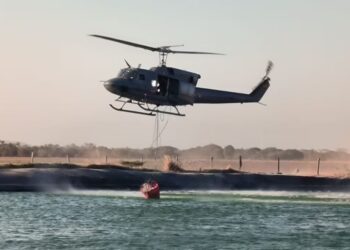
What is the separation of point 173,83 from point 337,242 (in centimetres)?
1985

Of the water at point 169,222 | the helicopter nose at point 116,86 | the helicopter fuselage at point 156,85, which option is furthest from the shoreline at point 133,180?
the helicopter fuselage at point 156,85

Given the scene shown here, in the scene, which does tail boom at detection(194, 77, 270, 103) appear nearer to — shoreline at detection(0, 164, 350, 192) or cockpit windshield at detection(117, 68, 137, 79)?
cockpit windshield at detection(117, 68, 137, 79)

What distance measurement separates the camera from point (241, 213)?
60219mm

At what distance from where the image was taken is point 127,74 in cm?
6362

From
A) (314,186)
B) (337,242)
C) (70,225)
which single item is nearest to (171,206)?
(70,225)

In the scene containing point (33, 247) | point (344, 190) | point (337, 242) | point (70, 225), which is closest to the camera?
point (33, 247)

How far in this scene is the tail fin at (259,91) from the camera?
7128cm

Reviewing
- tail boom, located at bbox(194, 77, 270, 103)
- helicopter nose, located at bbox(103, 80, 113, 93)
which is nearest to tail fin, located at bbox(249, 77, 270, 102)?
tail boom, located at bbox(194, 77, 270, 103)

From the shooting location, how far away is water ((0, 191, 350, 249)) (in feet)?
153

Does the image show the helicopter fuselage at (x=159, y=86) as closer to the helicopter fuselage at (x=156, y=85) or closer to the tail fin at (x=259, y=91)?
the helicopter fuselage at (x=156, y=85)

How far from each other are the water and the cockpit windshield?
7584 millimetres

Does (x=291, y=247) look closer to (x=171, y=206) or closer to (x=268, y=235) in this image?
(x=268, y=235)

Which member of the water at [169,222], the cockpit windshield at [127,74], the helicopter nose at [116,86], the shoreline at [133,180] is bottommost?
the water at [169,222]

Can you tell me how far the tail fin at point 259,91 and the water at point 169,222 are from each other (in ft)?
22.4
